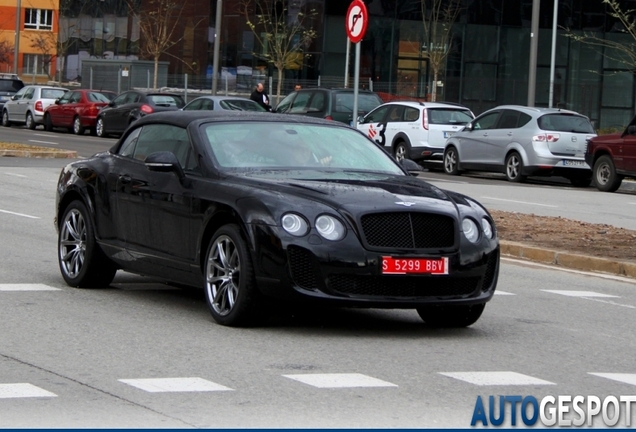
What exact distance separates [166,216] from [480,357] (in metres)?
2.73

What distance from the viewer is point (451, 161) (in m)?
31.3

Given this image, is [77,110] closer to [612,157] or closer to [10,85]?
[10,85]

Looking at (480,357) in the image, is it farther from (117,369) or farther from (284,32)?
(284,32)

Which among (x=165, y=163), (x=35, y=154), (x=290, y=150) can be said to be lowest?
(x=35, y=154)

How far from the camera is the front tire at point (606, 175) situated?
26859mm

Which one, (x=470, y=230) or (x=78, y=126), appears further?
(x=78, y=126)

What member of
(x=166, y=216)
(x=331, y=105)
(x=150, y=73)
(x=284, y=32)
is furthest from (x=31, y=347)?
(x=150, y=73)

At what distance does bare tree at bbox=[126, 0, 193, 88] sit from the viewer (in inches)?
2356

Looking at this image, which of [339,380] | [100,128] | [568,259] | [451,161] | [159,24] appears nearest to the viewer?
[339,380]

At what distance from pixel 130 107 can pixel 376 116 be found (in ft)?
40.2

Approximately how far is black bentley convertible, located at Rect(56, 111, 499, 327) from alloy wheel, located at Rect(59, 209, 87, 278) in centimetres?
1

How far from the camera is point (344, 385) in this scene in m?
7.21

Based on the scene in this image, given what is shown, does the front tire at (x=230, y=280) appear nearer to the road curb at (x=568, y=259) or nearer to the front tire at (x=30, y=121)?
the road curb at (x=568, y=259)
